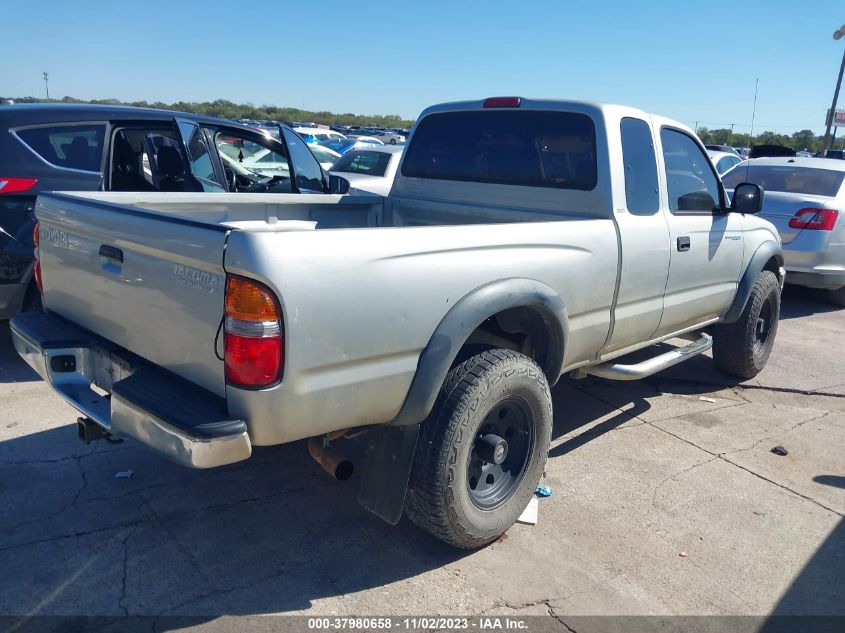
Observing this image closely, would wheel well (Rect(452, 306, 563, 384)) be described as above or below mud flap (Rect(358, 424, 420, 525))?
above

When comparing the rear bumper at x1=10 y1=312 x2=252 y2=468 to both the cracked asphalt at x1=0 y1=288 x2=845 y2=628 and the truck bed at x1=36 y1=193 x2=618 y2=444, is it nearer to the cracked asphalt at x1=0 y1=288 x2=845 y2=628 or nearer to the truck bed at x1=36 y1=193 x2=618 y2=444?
the truck bed at x1=36 y1=193 x2=618 y2=444

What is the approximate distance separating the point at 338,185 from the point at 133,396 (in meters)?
3.73

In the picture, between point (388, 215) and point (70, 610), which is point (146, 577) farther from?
point (388, 215)

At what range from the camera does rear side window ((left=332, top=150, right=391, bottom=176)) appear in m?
10.8

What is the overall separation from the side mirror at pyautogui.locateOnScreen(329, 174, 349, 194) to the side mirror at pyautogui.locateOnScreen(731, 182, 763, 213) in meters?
2.98

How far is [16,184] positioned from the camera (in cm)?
505

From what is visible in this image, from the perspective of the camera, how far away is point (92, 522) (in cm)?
331

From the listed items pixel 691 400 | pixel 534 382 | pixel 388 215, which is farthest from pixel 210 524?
pixel 691 400

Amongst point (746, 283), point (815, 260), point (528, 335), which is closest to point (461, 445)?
point (528, 335)

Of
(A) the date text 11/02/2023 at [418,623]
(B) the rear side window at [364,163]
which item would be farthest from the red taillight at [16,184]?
(B) the rear side window at [364,163]

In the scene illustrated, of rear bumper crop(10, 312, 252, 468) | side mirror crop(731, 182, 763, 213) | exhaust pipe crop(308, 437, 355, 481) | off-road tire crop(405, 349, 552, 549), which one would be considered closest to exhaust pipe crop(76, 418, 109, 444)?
rear bumper crop(10, 312, 252, 468)

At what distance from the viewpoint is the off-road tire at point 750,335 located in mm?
5555

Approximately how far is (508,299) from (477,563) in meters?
1.21

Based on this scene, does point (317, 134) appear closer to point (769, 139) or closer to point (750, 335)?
point (750, 335)
